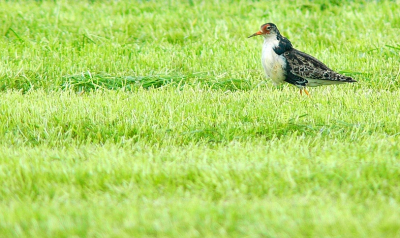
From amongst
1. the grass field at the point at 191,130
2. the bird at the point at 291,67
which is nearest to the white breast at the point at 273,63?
the bird at the point at 291,67

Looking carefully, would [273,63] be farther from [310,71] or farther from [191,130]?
[191,130]

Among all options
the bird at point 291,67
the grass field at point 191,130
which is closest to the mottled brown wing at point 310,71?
the bird at point 291,67

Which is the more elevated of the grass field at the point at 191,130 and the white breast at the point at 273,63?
the white breast at the point at 273,63

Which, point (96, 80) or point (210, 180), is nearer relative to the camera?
point (210, 180)

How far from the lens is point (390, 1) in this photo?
12.2 metres

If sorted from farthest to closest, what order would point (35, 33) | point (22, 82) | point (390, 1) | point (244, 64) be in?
point (390, 1) < point (35, 33) < point (244, 64) < point (22, 82)

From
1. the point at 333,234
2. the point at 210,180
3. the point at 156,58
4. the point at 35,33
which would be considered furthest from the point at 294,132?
the point at 35,33

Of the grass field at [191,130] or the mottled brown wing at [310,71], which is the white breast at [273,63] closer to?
the mottled brown wing at [310,71]

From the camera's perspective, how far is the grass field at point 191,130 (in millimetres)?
3496

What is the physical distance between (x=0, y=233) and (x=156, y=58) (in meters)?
5.29

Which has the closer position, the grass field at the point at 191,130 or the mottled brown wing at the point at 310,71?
the grass field at the point at 191,130

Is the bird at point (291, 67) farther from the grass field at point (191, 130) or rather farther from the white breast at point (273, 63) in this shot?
the grass field at point (191, 130)

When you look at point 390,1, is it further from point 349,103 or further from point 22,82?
point 22,82

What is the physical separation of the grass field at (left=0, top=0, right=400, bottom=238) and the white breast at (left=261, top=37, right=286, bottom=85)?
0.26m
